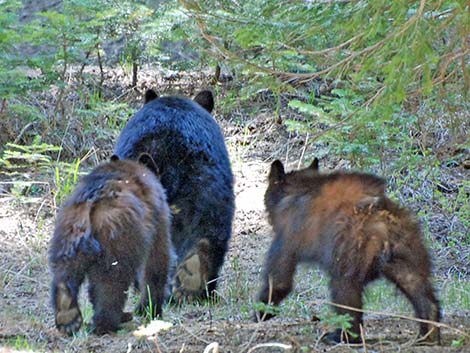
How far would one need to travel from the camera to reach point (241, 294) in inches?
313

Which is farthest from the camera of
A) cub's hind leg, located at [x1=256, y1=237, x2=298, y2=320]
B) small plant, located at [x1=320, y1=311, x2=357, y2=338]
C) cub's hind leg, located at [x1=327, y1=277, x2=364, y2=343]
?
cub's hind leg, located at [x1=256, y1=237, x2=298, y2=320]

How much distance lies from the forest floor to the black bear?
0.31 meters

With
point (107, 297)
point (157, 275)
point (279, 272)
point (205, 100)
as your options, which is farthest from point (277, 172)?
point (205, 100)

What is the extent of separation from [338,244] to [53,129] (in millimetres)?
7651

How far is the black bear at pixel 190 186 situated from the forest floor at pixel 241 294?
0.31m

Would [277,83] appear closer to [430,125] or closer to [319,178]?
[319,178]

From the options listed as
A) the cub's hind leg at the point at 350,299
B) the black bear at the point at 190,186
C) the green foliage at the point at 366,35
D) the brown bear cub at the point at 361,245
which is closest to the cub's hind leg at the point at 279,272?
the brown bear cub at the point at 361,245

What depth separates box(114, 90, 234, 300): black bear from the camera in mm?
7785

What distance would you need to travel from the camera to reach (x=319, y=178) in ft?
20.9

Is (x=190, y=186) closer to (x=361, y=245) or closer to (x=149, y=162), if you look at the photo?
(x=149, y=162)

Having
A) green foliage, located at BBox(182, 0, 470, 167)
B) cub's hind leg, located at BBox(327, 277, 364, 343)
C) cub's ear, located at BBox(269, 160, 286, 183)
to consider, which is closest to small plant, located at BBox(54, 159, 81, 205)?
green foliage, located at BBox(182, 0, 470, 167)

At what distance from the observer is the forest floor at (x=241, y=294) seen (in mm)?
5582

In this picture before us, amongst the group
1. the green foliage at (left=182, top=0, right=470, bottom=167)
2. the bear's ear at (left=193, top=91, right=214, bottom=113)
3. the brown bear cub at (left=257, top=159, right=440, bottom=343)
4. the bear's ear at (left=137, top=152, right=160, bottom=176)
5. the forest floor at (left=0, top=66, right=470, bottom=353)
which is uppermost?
the green foliage at (left=182, top=0, right=470, bottom=167)

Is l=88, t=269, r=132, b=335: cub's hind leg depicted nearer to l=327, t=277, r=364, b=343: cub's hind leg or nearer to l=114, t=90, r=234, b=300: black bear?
l=327, t=277, r=364, b=343: cub's hind leg
